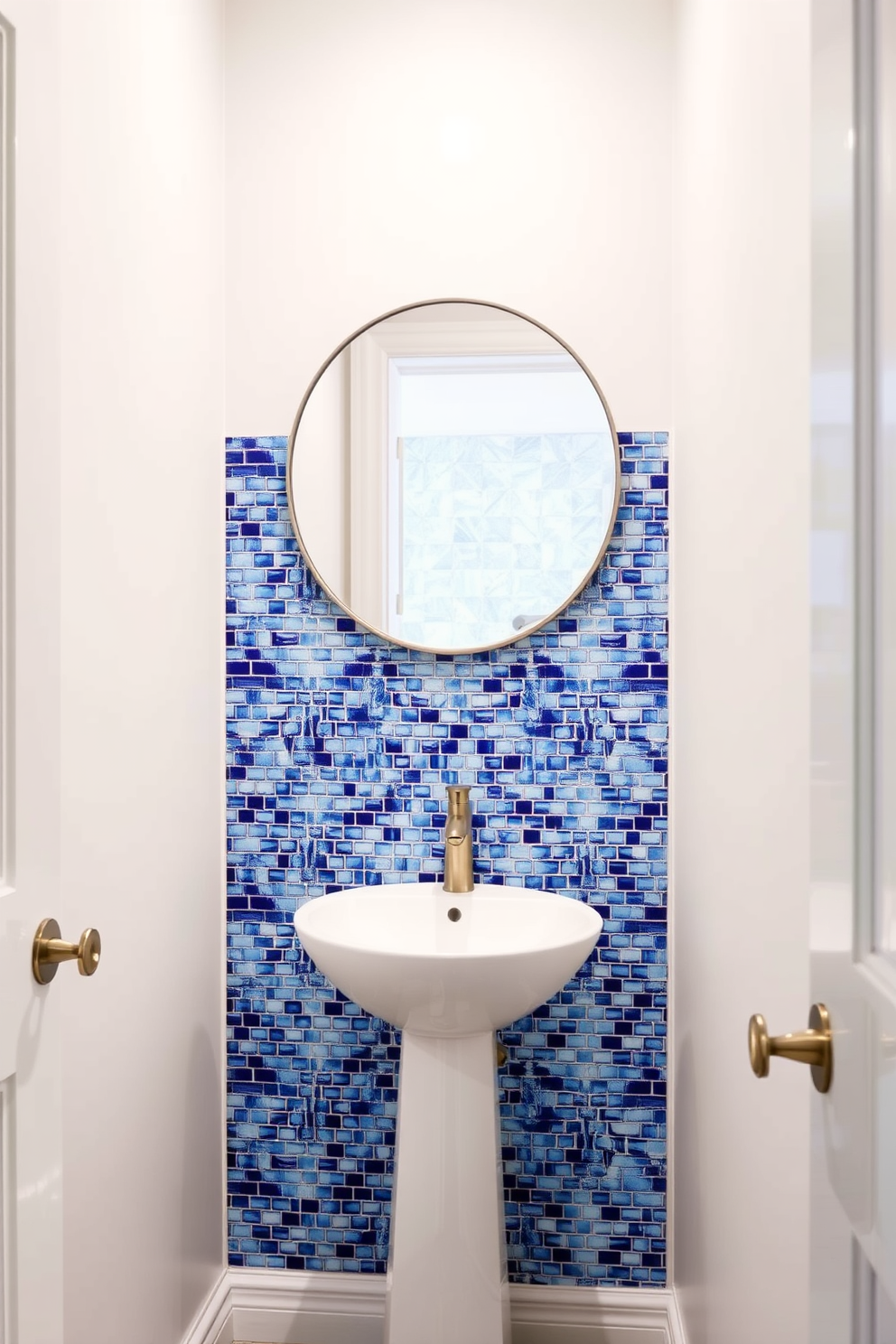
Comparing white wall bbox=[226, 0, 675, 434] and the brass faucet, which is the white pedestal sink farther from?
white wall bbox=[226, 0, 675, 434]

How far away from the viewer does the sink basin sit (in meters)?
1.42

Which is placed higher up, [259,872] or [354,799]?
[354,799]
